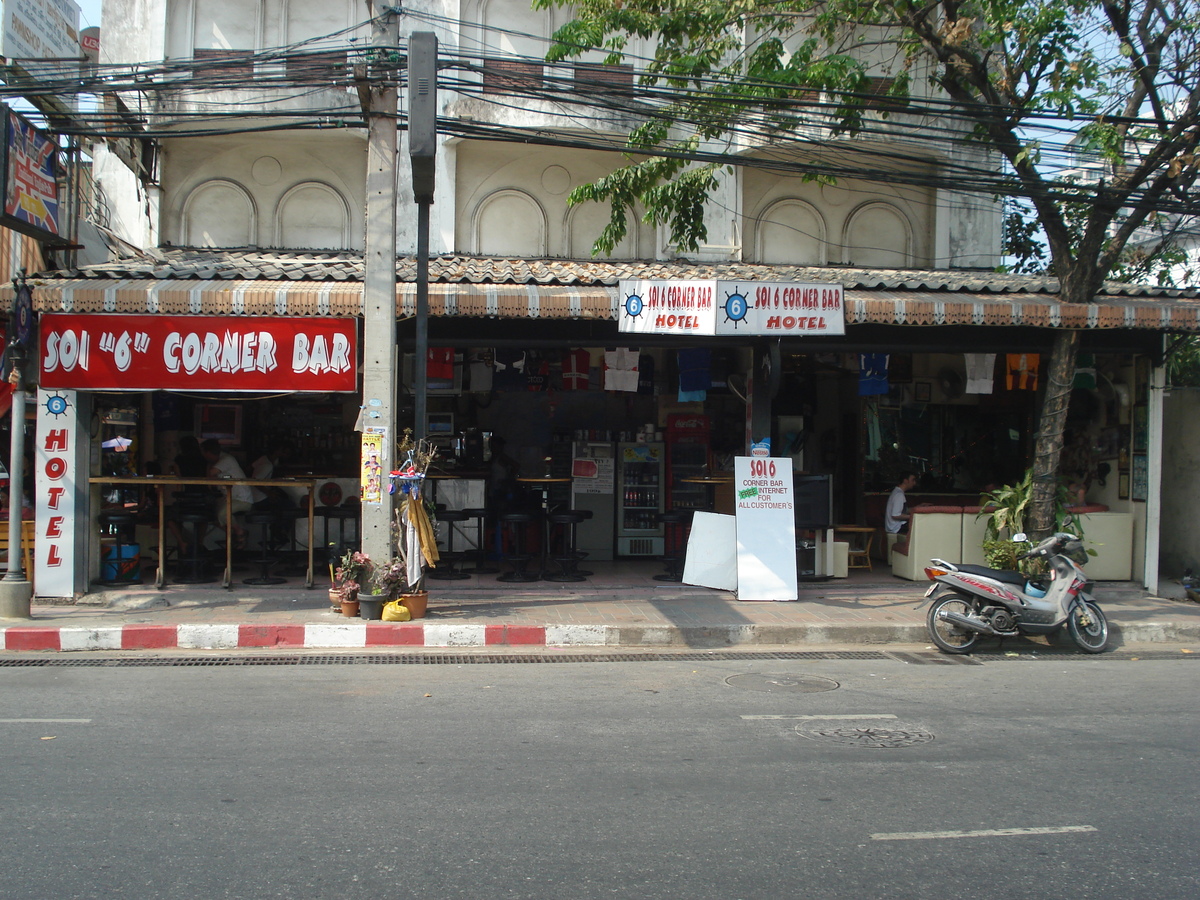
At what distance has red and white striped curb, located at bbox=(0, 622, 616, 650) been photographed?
890 centimetres

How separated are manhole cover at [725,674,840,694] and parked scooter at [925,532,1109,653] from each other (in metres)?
2.01

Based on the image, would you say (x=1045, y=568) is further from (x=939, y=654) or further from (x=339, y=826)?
(x=339, y=826)

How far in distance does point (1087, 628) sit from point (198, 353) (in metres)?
10.2

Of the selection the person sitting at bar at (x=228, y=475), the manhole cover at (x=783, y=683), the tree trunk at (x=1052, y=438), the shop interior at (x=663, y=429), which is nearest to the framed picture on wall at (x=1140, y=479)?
the shop interior at (x=663, y=429)

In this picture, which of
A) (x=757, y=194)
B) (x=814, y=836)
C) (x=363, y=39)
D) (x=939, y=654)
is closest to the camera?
(x=814, y=836)

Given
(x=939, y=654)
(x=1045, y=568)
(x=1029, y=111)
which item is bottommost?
(x=939, y=654)

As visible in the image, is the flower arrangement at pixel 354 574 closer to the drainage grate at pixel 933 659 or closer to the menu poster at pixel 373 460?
the menu poster at pixel 373 460

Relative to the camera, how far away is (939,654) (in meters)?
9.18

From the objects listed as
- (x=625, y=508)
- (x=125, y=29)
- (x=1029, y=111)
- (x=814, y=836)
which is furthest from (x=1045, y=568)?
(x=125, y=29)

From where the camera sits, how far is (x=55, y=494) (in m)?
10.5

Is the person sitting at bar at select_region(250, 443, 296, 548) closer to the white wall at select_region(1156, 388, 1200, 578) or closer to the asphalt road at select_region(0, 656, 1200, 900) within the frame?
the asphalt road at select_region(0, 656, 1200, 900)

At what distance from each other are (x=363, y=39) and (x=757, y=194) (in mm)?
6878

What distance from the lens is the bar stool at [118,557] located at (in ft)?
37.2

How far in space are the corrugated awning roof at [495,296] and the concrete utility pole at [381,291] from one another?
0.45m
